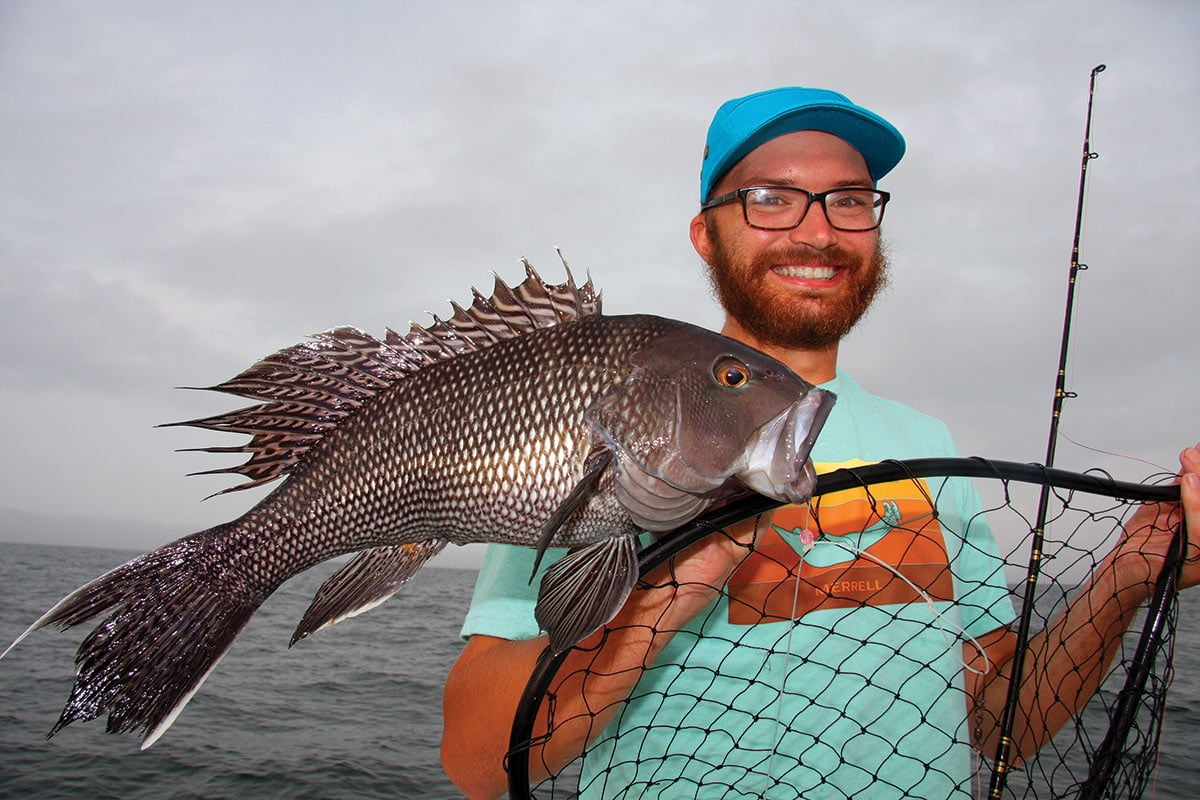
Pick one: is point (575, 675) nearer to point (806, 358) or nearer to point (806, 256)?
point (806, 358)

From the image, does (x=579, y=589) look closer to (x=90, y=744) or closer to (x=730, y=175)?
(x=730, y=175)

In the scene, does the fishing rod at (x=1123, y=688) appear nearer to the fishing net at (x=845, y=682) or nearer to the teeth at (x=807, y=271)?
the fishing net at (x=845, y=682)

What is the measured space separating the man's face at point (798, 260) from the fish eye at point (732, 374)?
1.07 meters

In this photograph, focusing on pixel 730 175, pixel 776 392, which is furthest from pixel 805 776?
pixel 730 175

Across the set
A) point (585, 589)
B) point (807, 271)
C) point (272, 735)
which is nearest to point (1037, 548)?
point (807, 271)

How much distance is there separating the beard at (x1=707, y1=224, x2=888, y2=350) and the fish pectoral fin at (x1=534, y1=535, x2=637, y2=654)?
4.64 ft

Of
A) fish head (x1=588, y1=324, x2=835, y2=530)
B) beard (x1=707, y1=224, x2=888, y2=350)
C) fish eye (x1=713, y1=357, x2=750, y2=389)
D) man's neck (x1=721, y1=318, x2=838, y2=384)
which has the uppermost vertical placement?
beard (x1=707, y1=224, x2=888, y2=350)

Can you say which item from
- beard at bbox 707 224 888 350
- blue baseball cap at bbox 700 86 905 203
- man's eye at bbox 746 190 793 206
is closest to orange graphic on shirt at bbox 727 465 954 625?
beard at bbox 707 224 888 350

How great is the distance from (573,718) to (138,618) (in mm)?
1121

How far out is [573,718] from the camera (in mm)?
1918

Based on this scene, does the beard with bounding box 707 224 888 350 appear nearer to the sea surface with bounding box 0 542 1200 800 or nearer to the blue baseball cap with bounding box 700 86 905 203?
the blue baseball cap with bounding box 700 86 905 203

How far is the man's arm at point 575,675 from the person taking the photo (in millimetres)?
1754

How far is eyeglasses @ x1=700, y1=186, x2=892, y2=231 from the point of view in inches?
109

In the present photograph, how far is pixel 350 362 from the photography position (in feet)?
6.66
